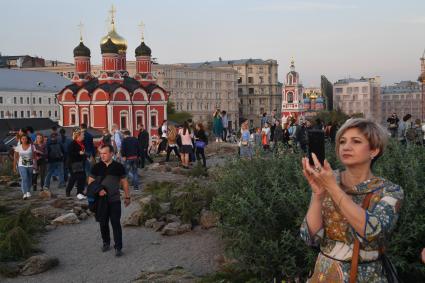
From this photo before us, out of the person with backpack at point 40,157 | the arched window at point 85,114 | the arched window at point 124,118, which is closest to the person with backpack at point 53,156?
the person with backpack at point 40,157

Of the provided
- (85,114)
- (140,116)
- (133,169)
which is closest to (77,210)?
(133,169)

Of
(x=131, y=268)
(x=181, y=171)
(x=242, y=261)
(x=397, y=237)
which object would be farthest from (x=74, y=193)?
(x=397, y=237)

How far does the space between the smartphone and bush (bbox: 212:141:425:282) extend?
2.11 m

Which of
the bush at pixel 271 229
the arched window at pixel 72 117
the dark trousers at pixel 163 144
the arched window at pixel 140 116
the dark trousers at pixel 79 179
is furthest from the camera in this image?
the arched window at pixel 140 116

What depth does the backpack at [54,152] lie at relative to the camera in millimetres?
12938

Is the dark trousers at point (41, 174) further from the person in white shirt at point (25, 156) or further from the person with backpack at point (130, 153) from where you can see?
the person with backpack at point (130, 153)

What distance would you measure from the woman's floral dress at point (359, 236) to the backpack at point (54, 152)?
34.2ft

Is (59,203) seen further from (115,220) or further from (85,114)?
(85,114)

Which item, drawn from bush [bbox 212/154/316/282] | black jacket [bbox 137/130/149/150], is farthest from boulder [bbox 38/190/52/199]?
bush [bbox 212/154/316/282]

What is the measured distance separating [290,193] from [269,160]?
2045mm

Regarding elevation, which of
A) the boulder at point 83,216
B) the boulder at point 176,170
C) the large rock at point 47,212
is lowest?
the boulder at point 83,216

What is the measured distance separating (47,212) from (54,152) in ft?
8.58

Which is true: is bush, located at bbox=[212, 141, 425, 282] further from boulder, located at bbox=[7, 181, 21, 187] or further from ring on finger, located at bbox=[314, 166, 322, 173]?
boulder, located at bbox=[7, 181, 21, 187]

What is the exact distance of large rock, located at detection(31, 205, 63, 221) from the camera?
10329 millimetres
